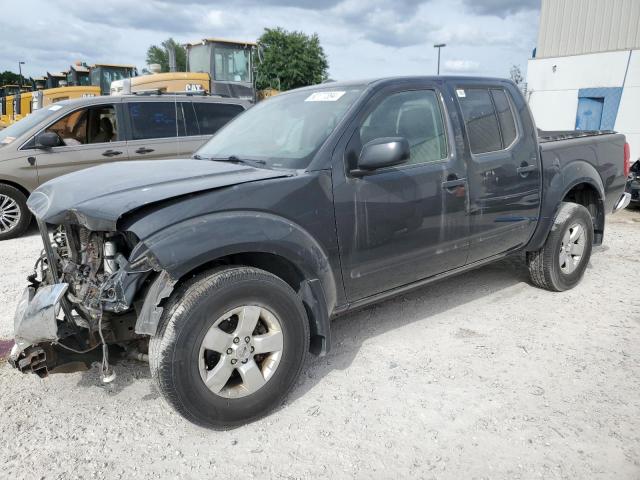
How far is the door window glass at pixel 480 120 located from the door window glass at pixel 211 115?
4948 millimetres

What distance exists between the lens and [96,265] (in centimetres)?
267

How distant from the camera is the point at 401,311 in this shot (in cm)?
424

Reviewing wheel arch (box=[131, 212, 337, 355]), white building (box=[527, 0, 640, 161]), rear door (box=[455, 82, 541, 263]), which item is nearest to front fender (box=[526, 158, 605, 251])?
rear door (box=[455, 82, 541, 263])

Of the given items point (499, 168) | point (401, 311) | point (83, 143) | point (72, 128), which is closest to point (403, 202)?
point (499, 168)

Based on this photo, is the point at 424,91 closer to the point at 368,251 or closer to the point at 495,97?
the point at 495,97

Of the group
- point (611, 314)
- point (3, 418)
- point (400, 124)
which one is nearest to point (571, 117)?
point (611, 314)

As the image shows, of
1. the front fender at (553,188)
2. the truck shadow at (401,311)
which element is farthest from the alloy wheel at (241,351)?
the front fender at (553,188)

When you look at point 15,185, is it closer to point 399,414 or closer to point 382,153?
point 382,153

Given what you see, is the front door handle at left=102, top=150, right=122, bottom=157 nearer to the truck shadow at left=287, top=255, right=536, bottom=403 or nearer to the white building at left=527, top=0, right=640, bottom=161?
the truck shadow at left=287, top=255, right=536, bottom=403

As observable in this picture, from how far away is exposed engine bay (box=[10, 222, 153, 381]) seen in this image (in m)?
2.44

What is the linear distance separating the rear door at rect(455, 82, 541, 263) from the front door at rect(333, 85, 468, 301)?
182mm

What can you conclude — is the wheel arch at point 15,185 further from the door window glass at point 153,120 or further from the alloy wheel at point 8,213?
the door window glass at point 153,120

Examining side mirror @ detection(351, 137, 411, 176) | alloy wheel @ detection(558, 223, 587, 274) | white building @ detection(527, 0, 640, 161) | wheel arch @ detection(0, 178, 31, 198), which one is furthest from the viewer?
white building @ detection(527, 0, 640, 161)

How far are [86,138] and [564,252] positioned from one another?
6.36 meters
